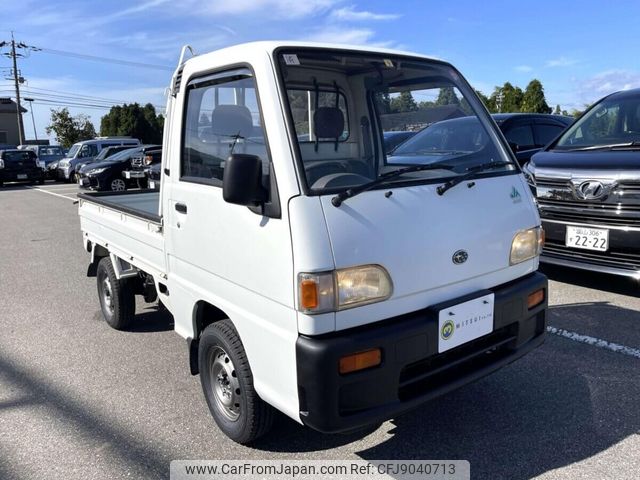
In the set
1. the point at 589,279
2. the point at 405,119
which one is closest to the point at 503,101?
the point at 589,279

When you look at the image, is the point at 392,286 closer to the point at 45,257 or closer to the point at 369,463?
the point at 369,463

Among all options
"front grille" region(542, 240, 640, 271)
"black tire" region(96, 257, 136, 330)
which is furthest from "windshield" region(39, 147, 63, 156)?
"front grille" region(542, 240, 640, 271)

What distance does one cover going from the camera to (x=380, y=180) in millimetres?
2482

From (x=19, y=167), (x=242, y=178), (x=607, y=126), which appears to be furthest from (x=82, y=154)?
(x=242, y=178)

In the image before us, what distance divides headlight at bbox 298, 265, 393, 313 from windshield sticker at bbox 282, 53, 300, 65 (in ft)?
3.52

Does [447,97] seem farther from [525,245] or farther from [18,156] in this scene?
[18,156]

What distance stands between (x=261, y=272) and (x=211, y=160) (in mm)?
844

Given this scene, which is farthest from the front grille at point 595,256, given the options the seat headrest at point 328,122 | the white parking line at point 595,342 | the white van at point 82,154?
the white van at point 82,154

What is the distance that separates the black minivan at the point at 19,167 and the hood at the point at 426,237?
23070 millimetres

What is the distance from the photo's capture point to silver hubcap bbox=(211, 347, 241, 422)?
2.82 metres

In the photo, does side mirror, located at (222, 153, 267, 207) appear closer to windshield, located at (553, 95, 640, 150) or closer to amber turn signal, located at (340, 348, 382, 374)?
amber turn signal, located at (340, 348, 382, 374)

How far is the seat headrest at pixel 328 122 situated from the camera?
9.51 feet

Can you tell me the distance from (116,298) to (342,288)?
298cm

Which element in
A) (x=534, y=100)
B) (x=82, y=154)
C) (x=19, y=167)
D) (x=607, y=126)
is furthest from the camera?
(x=534, y=100)
